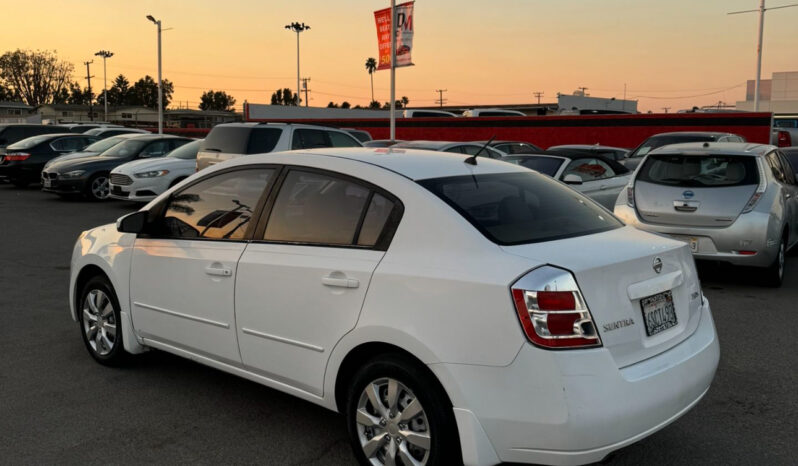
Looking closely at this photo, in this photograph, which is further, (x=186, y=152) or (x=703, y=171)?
(x=186, y=152)

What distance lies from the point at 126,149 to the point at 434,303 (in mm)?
16399

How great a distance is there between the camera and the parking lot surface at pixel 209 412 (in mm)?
3863

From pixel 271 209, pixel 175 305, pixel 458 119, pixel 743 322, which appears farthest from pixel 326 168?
pixel 458 119

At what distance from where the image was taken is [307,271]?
3.70 metres

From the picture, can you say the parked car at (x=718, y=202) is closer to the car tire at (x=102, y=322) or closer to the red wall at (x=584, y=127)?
the car tire at (x=102, y=322)

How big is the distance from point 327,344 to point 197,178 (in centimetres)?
168

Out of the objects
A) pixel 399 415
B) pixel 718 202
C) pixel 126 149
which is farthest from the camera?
pixel 126 149

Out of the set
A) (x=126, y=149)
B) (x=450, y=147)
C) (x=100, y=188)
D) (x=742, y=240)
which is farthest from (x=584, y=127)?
(x=742, y=240)

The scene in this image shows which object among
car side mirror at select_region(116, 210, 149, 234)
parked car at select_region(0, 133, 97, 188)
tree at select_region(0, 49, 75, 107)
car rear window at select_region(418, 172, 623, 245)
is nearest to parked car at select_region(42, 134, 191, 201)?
parked car at select_region(0, 133, 97, 188)

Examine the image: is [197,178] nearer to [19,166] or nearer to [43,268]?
[43,268]

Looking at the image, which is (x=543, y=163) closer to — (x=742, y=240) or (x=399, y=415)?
(x=742, y=240)

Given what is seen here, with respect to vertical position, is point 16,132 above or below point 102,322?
above

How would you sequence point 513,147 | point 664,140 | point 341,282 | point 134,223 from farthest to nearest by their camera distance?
point 513,147 < point 664,140 < point 134,223 < point 341,282

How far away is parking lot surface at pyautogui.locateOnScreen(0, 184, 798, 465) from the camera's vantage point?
3.86 m
